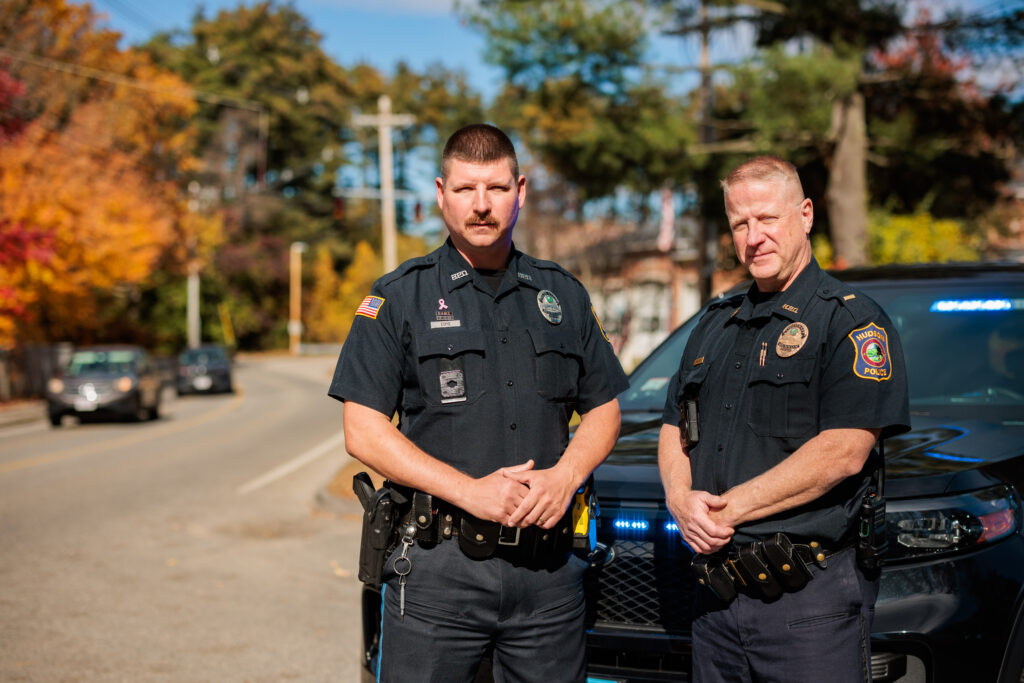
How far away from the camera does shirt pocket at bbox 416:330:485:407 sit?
2607 mm

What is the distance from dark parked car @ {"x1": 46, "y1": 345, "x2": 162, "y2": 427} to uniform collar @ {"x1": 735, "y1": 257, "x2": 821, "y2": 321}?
19.1m

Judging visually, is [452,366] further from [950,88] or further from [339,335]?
[339,335]

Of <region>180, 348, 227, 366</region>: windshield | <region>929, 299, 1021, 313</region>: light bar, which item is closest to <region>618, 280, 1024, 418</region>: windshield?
<region>929, 299, 1021, 313</region>: light bar

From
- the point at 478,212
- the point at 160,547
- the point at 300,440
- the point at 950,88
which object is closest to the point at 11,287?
the point at 300,440

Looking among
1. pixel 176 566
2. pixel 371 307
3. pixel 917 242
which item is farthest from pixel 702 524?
pixel 917 242

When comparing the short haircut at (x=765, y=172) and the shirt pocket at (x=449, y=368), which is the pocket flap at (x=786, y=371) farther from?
the shirt pocket at (x=449, y=368)

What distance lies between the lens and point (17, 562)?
23.5 feet

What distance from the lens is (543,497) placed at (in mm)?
2480

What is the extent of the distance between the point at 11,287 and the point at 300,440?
35.0 feet

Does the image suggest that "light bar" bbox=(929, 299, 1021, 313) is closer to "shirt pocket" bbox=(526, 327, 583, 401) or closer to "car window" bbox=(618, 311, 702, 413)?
"car window" bbox=(618, 311, 702, 413)

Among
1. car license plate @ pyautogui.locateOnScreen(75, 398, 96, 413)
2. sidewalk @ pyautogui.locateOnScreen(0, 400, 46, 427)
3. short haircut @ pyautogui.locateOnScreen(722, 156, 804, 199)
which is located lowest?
sidewalk @ pyautogui.locateOnScreen(0, 400, 46, 427)

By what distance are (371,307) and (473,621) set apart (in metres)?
0.91

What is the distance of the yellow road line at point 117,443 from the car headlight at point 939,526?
12.0m

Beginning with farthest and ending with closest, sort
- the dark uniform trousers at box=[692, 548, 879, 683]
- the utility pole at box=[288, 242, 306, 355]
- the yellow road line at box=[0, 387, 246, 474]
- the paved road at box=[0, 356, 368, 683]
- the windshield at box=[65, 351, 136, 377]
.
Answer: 1. the utility pole at box=[288, 242, 306, 355]
2. the windshield at box=[65, 351, 136, 377]
3. the yellow road line at box=[0, 387, 246, 474]
4. the paved road at box=[0, 356, 368, 683]
5. the dark uniform trousers at box=[692, 548, 879, 683]
